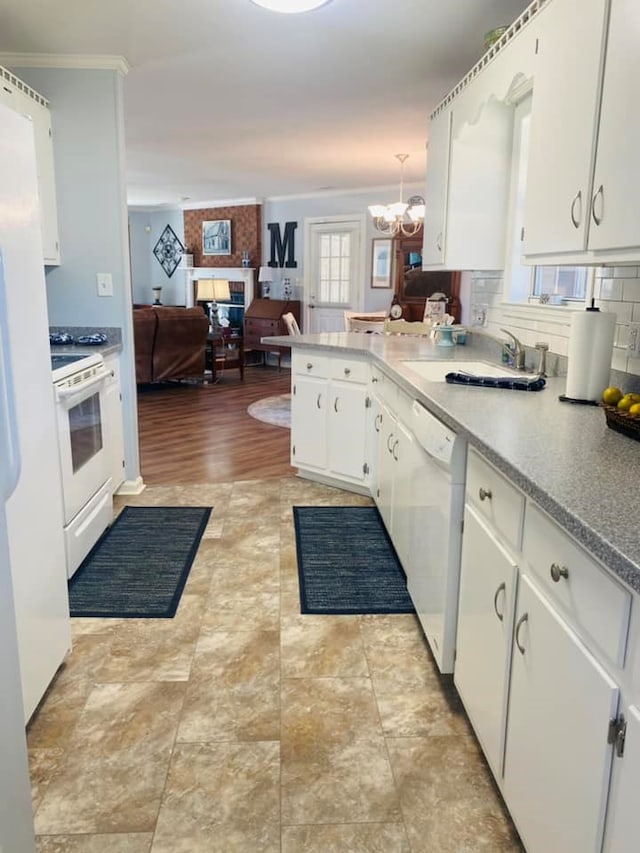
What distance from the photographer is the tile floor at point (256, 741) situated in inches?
57.9

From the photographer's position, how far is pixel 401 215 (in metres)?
6.60

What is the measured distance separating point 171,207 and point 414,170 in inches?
212

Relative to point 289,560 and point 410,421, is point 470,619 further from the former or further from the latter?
point 289,560

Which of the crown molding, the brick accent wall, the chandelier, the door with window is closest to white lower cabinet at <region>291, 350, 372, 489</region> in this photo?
the crown molding

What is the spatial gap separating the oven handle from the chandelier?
13.6ft

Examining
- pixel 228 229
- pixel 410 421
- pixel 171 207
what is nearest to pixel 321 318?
pixel 228 229

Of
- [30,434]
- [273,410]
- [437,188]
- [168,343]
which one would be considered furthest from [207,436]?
[30,434]

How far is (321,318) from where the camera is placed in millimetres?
9344

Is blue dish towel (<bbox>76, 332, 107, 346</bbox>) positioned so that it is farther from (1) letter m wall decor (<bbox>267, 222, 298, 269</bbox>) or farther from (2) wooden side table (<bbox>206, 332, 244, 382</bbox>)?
(1) letter m wall decor (<bbox>267, 222, 298, 269</bbox>)

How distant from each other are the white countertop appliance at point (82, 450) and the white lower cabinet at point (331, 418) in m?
1.21

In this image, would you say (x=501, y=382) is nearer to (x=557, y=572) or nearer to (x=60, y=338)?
(x=557, y=572)

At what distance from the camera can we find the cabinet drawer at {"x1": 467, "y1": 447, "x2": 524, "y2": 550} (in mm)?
1355

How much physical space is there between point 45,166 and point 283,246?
644 cm

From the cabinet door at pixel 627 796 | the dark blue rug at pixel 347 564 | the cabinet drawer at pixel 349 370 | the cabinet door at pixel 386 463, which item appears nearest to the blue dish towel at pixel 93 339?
the cabinet drawer at pixel 349 370
